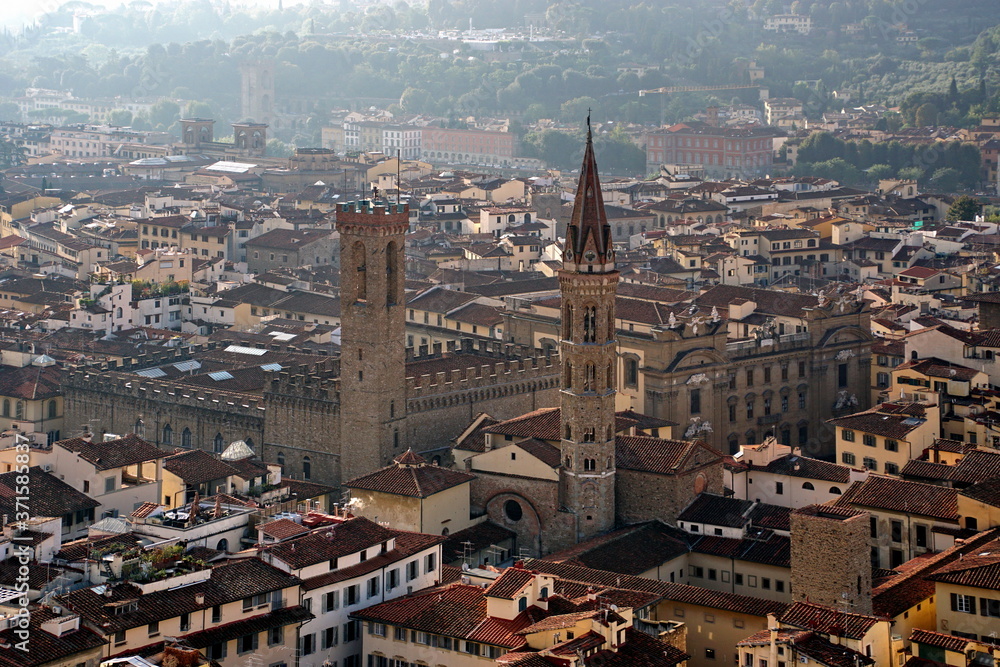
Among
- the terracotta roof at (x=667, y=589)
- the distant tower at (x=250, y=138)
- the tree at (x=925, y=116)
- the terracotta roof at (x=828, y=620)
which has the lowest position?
the terracotta roof at (x=667, y=589)

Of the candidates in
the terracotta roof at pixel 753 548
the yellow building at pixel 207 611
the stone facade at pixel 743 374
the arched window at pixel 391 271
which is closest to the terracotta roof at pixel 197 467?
the arched window at pixel 391 271

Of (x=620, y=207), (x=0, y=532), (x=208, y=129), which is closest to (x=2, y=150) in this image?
(x=208, y=129)

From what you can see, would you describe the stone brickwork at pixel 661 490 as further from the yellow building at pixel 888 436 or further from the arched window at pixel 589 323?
the yellow building at pixel 888 436

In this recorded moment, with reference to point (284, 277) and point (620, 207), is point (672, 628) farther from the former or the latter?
point (620, 207)

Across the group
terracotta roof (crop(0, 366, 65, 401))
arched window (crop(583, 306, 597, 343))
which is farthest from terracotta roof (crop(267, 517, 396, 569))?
terracotta roof (crop(0, 366, 65, 401))

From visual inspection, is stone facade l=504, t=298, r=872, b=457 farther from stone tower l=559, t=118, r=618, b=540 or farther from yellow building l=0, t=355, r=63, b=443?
yellow building l=0, t=355, r=63, b=443

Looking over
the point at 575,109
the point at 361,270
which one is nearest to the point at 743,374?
the point at 361,270
